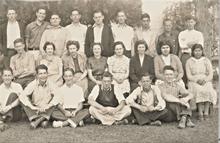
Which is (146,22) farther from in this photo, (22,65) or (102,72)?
(22,65)

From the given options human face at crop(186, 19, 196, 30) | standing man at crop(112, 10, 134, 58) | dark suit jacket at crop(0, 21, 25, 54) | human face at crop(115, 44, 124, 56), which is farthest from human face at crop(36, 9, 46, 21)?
human face at crop(186, 19, 196, 30)

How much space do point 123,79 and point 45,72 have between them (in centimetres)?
92

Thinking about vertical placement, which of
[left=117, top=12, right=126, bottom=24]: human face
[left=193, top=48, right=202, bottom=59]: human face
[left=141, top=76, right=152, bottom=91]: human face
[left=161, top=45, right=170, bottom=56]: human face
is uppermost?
[left=117, top=12, right=126, bottom=24]: human face

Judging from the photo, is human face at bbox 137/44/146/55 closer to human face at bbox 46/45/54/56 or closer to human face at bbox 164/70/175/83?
human face at bbox 164/70/175/83

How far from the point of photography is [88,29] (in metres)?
5.62

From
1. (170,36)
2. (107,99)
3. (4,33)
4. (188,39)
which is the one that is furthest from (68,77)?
(188,39)

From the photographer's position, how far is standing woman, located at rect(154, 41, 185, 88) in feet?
18.5

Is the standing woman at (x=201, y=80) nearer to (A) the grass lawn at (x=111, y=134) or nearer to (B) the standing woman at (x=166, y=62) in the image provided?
(B) the standing woman at (x=166, y=62)

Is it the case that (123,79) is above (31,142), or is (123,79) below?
above

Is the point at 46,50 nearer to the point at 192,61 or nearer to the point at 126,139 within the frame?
the point at 126,139

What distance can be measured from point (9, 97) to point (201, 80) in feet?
7.45

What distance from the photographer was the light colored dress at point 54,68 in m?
5.59

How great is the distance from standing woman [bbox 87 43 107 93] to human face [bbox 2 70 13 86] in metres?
0.92

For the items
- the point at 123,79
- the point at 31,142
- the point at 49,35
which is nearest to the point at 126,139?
the point at 123,79
